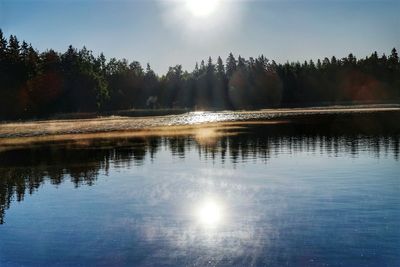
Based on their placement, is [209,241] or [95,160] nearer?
[209,241]

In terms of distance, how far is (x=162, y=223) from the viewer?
2359 cm

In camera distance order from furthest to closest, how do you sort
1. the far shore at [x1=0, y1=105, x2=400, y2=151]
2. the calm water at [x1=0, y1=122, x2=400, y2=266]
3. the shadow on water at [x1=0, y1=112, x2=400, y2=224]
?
the far shore at [x1=0, y1=105, x2=400, y2=151] → the shadow on water at [x1=0, y1=112, x2=400, y2=224] → the calm water at [x1=0, y1=122, x2=400, y2=266]

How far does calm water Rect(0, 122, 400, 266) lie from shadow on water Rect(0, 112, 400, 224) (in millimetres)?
304

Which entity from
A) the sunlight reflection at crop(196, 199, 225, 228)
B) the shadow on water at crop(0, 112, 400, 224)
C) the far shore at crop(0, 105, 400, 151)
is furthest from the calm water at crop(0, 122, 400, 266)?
the far shore at crop(0, 105, 400, 151)

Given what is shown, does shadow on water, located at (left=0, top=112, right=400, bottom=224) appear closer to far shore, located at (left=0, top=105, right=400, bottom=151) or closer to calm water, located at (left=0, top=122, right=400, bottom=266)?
calm water, located at (left=0, top=122, right=400, bottom=266)

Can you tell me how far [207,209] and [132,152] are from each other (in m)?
30.7

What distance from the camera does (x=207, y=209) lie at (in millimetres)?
26391

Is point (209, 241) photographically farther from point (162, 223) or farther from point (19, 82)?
point (19, 82)

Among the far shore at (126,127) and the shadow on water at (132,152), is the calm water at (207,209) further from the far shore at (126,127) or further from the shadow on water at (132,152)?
the far shore at (126,127)

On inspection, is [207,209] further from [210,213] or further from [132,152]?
[132,152]

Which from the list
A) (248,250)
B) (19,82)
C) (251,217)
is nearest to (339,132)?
(251,217)

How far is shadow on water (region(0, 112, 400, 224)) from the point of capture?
39.6m

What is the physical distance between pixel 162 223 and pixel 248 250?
230 inches

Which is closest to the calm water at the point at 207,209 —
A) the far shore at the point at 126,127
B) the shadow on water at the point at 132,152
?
the shadow on water at the point at 132,152
